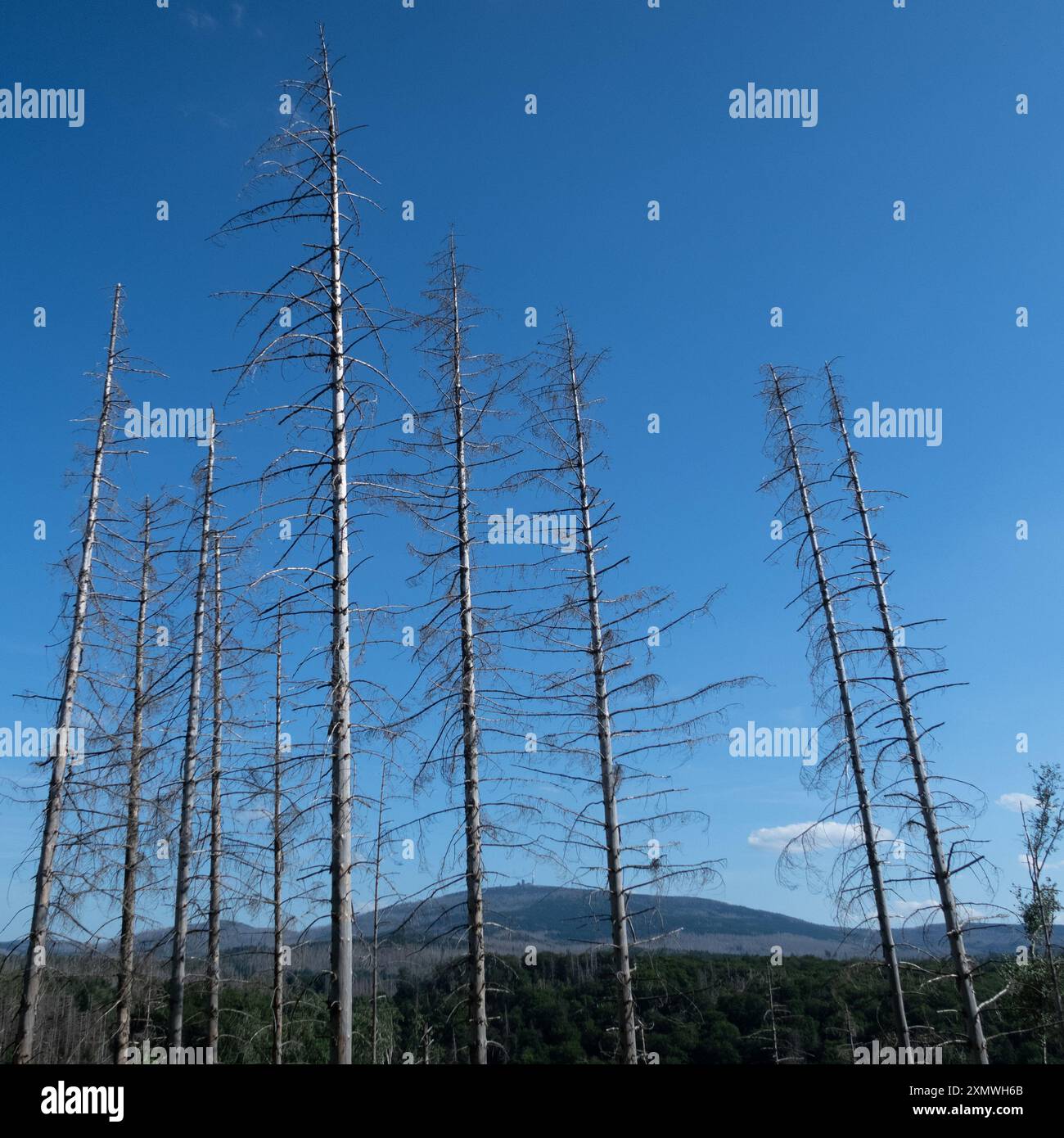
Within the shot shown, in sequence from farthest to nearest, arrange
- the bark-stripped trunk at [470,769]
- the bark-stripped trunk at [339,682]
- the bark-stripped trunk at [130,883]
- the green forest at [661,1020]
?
the green forest at [661,1020], the bark-stripped trunk at [130,883], the bark-stripped trunk at [470,769], the bark-stripped trunk at [339,682]

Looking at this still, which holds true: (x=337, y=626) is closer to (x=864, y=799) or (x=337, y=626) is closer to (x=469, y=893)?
(x=469, y=893)

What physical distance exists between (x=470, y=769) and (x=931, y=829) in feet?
29.5

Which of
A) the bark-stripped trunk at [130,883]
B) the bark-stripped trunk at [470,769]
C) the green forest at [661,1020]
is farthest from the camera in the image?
the green forest at [661,1020]

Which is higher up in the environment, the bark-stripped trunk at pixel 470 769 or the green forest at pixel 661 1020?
the bark-stripped trunk at pixel 470 769

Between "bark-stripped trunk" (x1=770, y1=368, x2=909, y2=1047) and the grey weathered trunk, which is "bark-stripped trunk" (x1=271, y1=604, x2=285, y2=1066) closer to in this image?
the grey weathered trunk

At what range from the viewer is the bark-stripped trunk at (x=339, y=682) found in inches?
340

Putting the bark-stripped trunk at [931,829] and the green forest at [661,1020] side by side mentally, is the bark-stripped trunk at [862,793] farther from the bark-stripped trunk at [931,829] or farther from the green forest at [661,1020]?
the green forest at [661,1020]

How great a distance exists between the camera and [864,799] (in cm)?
1642

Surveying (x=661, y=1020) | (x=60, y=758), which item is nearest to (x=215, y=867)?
(x=60, y=758)

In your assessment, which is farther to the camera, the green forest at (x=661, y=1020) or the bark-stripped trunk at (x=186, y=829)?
the green forest at (x=661, y=1020)

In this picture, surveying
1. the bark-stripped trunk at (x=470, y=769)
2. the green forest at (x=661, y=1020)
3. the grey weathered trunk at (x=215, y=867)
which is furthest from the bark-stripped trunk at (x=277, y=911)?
the green forest at (x=661, y=1020)

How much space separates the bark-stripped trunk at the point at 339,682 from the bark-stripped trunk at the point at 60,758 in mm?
8481
